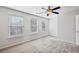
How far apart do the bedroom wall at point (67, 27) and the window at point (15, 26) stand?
955 mm

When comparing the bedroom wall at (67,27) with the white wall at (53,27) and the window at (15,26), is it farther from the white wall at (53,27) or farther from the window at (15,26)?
the window at (15,26)

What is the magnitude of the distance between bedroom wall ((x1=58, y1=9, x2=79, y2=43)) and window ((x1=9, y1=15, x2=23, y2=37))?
3.13 ft

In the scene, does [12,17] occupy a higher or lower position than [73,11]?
lower

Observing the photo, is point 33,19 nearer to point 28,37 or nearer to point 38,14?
point 38,14

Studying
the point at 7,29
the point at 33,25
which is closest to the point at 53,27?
the point at 33,25

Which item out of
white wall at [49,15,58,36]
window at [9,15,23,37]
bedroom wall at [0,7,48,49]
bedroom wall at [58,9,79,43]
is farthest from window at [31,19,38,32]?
bedroom wall at [58,9,79,43]

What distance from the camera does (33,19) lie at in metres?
2.13

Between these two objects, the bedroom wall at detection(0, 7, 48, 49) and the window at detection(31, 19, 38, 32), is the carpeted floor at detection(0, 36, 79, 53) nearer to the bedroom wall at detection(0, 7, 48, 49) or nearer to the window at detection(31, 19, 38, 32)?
the bedroom wall at detection(0, 7, 48, 49)

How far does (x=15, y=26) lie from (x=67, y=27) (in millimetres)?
1251

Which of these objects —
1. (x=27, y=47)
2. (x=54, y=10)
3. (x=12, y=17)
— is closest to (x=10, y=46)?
(x=27, y=47)

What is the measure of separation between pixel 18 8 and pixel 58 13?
3.11ft

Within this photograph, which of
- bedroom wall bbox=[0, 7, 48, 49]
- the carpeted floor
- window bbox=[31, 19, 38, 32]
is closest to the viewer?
bedroom wall bbox=[0, 7, 48, 49]

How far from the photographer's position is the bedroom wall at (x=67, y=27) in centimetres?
203

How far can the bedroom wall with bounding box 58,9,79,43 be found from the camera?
2027mm
